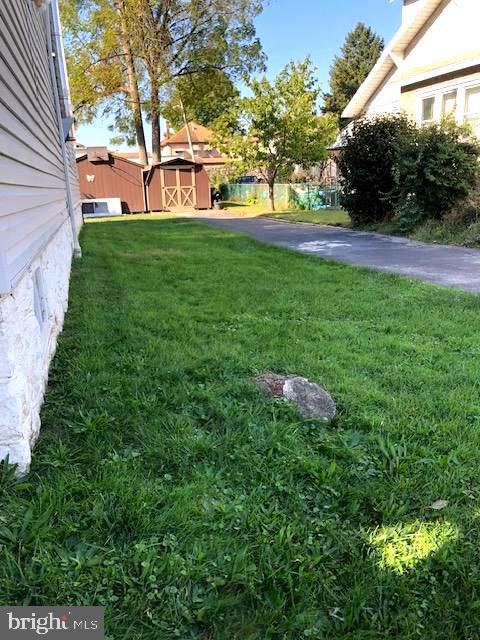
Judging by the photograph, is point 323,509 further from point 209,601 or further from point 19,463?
point 19,463

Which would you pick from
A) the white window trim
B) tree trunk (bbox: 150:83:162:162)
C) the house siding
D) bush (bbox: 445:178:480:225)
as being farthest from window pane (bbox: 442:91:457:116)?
tree trunk (bbox: 150:83:162:162)

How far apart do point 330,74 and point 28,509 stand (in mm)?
54231

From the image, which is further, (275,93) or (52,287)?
(275,93)

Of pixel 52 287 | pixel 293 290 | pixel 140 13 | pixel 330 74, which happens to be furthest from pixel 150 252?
pixel 330 74

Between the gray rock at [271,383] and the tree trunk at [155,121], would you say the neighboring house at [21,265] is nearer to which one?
the gray rock at [271,383]

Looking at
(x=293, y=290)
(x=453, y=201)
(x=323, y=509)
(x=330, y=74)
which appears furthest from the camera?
(x=330, y=74)

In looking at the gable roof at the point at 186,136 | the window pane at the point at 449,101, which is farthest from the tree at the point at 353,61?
the window pane at the point at 449,101

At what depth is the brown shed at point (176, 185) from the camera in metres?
25.3

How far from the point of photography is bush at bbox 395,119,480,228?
10680 mm

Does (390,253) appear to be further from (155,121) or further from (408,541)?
(155,121)

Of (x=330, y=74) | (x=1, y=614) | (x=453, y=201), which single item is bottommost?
(x=1, y=614)

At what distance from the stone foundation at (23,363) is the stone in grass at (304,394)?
4.61 feet

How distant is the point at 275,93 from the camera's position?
68.1 feet

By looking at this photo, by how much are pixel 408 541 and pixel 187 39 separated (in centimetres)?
2839
